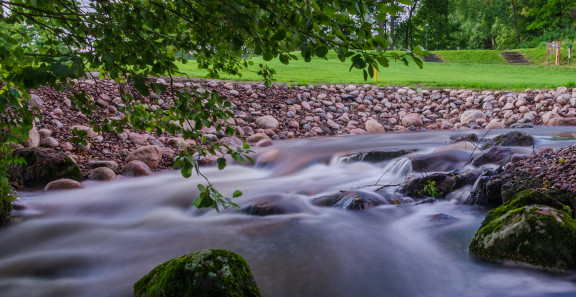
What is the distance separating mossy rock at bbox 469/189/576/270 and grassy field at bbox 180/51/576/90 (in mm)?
11436

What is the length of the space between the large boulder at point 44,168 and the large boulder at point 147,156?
1109mm

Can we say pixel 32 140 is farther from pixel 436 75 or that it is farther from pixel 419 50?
pixel 436 75

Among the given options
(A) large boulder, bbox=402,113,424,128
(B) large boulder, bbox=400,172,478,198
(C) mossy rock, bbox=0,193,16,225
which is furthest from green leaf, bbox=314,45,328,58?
(A) large boulder, bbox=402,113,424,128

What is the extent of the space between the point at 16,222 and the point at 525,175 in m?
5.76

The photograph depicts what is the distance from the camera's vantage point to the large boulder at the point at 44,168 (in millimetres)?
6746

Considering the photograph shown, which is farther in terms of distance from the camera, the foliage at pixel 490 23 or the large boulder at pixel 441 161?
the foliage at pixel 490 23

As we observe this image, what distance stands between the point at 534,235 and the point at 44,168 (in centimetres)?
661

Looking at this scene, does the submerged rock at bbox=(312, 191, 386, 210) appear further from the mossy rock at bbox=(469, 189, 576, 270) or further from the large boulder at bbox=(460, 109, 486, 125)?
the large boulder at bbox=(460, 109, 486, 125)

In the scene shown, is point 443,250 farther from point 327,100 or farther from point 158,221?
point 327,100

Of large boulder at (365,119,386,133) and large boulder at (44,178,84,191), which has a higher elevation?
large boulder at (44,178,84,191)

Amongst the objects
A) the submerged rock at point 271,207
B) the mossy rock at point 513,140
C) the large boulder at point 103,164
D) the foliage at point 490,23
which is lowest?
the submerged rock at point 271,207

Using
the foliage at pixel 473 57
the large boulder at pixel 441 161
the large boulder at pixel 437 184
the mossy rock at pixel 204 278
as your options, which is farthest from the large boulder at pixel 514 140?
the foliage at pixel 473 57

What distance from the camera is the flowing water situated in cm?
364

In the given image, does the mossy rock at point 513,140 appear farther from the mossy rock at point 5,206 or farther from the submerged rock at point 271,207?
the mossy rock at point 5,206
